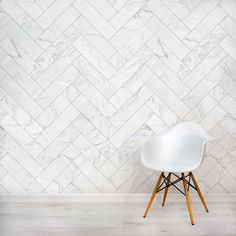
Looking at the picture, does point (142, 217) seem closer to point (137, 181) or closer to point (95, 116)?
point (137, 181)

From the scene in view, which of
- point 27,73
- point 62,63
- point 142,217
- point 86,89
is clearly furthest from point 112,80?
point 142,217

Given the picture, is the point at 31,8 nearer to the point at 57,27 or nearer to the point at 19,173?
the point at 57,27

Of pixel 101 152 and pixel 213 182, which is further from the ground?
pixel 101 152

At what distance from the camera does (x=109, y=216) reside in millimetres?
3047

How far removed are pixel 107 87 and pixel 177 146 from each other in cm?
91

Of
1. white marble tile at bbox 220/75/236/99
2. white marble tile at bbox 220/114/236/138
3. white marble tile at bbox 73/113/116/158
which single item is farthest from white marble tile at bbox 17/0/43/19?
white marble tile at bbox 220/114/236/138

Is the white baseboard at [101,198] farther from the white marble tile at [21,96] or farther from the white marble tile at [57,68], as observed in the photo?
the white marble tile at [57,68]

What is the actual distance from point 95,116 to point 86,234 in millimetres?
1232

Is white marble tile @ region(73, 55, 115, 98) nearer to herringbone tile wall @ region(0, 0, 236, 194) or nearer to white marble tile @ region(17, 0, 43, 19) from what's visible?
herringbone tile wall @ region(0, 0, 236, 194)

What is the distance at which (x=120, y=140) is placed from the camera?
353 centimetres

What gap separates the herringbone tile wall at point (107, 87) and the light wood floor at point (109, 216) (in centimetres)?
17

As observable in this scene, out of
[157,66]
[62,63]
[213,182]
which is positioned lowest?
[213,182]

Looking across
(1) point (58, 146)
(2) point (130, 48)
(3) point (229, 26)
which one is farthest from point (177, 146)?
(3) point (229, 26)

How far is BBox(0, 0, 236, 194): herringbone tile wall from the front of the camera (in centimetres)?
345
